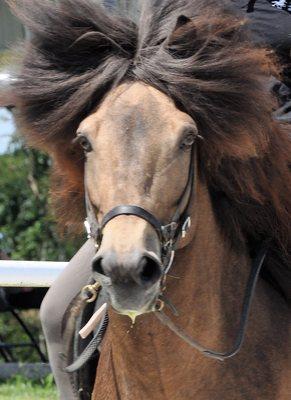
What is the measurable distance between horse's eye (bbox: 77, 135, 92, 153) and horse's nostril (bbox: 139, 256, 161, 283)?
1.84ft

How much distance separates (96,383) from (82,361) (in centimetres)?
12

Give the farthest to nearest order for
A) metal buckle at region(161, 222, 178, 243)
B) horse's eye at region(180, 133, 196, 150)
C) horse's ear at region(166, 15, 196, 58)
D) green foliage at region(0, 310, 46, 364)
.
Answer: green foliage at region(0, 310, 46, 364)
horse's ear at region(166, 15, 196, 58)
horse's eye at region(180, 133, 196, 150)
metal buckle at region(161, 222, 178, 243)

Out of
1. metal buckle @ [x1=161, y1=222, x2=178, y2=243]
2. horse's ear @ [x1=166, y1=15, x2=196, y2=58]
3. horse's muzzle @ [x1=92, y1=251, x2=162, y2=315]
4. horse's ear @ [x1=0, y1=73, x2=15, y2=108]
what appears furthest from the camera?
horse's ear @ [x1=0, y1=73, x2=15, y2=108]

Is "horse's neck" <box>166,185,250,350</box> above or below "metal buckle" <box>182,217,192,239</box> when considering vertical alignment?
below

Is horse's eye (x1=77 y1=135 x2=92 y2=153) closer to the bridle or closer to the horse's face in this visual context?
the horse's face

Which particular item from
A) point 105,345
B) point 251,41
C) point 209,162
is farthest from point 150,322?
point 251,41

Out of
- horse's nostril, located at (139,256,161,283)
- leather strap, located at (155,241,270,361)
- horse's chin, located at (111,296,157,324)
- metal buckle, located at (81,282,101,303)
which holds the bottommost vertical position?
metal buckle, located at (81,282,101,303)

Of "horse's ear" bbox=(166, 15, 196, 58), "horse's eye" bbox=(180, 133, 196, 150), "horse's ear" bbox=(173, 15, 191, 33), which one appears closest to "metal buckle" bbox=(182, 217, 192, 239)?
"horse's eye" bbox=(180, 133, 196, 150)

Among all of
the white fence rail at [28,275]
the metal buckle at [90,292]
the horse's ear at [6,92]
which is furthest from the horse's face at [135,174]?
the white fence rail at [28,275]

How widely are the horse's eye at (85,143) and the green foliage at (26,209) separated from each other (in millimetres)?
8728

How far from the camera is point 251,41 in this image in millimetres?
4105

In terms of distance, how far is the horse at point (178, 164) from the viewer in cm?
361

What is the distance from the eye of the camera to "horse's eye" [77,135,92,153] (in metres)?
3.67

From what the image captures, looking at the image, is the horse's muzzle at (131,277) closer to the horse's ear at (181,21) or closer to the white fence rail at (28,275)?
the horse's ear at (181,21)
